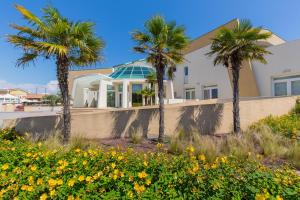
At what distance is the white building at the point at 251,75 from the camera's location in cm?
2002

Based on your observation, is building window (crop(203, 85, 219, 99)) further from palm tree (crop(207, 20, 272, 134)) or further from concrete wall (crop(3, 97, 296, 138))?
palm tree (crop(207, 20, 272, 134))

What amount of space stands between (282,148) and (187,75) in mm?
24606

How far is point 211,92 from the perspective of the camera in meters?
27.7

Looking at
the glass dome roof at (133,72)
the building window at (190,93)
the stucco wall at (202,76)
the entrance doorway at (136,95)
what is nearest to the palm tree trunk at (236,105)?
the stucco wall at (202,76)

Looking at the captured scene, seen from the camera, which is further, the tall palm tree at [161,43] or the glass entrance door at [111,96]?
the glass entrance door at [111,96]

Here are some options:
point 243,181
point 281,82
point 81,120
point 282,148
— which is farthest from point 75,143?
point 281,82

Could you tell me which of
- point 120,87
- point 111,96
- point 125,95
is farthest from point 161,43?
point 111,96

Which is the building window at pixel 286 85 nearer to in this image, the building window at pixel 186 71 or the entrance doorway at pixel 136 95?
the building window at pixel 186 71

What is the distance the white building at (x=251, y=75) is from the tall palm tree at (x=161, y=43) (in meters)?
9.74

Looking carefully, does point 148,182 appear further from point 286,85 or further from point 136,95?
point 136,95

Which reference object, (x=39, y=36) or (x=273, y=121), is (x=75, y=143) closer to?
(x=39, y=36)

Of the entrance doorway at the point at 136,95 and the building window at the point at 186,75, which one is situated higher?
the building window at the point at 186,75

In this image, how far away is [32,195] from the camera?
9.19 ft

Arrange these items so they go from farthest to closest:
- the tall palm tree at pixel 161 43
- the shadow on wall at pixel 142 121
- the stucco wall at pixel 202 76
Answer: the stucco wall at pixel 202 76, the shadow on wall at pixel 142 121, the tall palm tree at pixel 161 43
